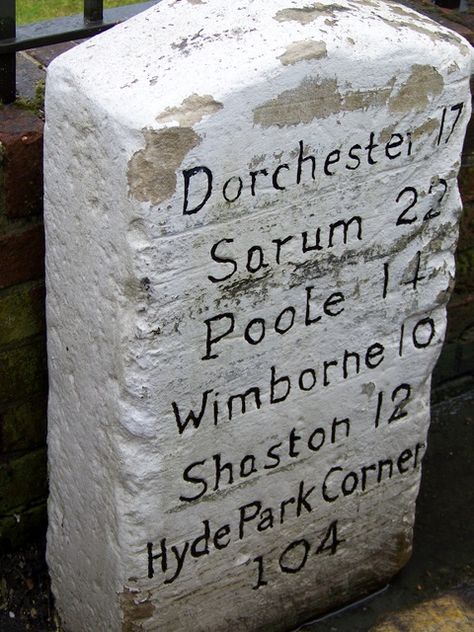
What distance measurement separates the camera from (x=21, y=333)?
2.90m

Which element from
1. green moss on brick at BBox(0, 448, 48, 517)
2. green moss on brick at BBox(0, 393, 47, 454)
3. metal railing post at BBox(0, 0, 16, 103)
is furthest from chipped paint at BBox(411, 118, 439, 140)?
green moss on brick at BBox(0, 448, 48, 517)

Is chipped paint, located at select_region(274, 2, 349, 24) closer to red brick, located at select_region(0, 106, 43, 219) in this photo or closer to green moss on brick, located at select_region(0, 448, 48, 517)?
red brick, located at select_region(0, 106, 43, 219)

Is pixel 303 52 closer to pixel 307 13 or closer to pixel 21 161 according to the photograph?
pixel 307 13

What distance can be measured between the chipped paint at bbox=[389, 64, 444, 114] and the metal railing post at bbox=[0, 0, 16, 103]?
901mm

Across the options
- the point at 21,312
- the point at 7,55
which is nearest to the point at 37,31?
the point at 7,55

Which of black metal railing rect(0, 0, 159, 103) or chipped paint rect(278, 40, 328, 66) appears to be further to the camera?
black metal railing rect(0, 0, 159, 103)

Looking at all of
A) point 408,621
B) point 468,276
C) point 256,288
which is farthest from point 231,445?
point 468,276

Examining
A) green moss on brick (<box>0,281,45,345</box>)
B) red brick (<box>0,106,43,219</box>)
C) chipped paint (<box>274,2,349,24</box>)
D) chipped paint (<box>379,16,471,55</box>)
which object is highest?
chipped paint (<box>274,2,349,24</box>)

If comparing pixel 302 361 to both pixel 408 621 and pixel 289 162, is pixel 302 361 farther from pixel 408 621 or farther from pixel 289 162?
pixel 408 621

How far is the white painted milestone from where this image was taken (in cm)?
228

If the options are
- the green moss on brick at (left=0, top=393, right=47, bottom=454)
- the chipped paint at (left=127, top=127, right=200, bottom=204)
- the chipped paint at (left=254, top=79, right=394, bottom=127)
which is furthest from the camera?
the green moss on brick at (left=0, top=393, right=47, bottom=454)

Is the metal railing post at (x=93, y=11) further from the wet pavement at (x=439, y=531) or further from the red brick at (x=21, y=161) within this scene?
the wet pavement at (x=439, y=531)

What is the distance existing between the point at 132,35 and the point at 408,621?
1282mm

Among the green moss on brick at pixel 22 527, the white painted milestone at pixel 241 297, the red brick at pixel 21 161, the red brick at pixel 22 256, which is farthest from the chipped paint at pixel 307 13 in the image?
the green moss on brick at pixel 22 527
